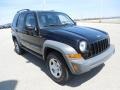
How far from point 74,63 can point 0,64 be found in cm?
391

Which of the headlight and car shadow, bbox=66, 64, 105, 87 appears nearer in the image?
the headlight

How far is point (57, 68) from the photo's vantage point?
14.6ft

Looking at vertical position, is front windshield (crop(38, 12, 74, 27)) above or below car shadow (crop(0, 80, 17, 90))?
above

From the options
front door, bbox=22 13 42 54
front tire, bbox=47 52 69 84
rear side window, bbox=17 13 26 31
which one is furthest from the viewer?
rear side window, bbox=17 13 26 31

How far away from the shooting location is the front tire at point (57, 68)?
4.12 metres

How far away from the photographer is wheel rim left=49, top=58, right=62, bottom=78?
4322 millimetres

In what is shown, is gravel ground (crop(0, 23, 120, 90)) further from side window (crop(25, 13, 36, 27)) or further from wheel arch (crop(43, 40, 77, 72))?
side window (crop(25, 13, 36, 27))

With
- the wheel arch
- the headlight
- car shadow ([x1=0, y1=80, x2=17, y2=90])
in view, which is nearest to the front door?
the wheel arch

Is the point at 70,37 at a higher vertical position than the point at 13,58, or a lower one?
higher

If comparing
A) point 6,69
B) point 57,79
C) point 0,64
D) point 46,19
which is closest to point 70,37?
point 57,79

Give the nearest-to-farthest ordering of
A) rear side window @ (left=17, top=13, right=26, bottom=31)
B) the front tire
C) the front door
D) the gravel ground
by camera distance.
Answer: the front tire → the gravel ground → the front door → rear side window @ (left=17, top=13, right=26, bottom=31)

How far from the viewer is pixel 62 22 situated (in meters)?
5.60

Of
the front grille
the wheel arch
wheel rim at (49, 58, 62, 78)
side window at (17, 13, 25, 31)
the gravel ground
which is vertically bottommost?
the gravel ground

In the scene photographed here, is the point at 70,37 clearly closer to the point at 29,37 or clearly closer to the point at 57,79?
the point at 57,79
